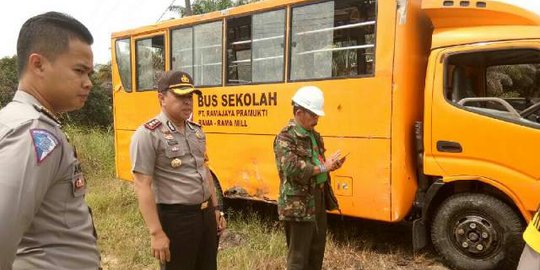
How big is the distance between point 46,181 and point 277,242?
363cm

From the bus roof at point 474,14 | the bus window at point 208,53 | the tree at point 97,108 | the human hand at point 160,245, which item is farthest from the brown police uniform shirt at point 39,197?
the tree at point 97,108

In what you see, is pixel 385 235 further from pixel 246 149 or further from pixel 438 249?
pixel 246 149

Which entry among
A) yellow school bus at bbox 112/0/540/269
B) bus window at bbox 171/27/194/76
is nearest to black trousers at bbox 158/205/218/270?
yellow school bus at bbox 112/0/540/269

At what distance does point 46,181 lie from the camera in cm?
125

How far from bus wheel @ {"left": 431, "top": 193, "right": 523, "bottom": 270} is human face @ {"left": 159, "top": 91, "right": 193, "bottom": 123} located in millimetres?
2712

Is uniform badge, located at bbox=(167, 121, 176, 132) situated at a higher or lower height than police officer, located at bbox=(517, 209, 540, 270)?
higher

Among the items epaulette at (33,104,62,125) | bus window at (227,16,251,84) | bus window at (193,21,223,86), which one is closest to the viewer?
epaulette at (33,104,62,125)

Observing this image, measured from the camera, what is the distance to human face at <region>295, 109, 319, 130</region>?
3.21 metres

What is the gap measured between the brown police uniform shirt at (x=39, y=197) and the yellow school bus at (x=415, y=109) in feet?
11.0

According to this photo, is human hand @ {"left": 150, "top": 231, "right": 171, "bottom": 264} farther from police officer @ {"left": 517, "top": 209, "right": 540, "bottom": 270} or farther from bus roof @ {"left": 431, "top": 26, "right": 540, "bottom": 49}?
bus roof @ {"left": 431, "top": 26, "right": 540, "bottom": 49}

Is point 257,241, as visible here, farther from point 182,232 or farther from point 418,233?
point 182,232

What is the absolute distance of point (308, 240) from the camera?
10.6 ft

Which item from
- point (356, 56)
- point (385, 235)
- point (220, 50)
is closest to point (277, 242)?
point (385, 235)

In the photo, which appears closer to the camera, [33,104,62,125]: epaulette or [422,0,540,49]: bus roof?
[33,104,62,125]: epaulette
